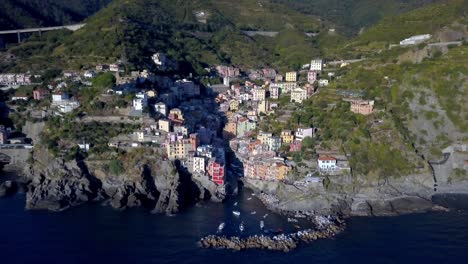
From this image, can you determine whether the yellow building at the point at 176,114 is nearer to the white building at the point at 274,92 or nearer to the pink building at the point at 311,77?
the white building at the point at 274,92

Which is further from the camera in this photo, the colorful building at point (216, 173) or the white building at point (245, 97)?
the white building at point (245, 97)

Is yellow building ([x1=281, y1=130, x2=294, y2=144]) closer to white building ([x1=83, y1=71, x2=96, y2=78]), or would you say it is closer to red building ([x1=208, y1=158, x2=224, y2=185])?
red building ([x1=208, y1=158, x2=224, y2=185])

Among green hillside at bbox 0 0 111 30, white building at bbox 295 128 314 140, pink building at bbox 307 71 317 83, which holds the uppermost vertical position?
green hillside at bbox 0 0 111 30

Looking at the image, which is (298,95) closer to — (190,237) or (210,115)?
(210,115)

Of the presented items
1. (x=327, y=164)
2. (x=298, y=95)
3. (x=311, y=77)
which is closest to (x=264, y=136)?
(x=327, y=164)

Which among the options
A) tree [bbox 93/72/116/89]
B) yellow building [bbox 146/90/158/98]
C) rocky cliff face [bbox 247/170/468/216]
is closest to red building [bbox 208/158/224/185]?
rocky cliff face [bbox 247/170/468/216]

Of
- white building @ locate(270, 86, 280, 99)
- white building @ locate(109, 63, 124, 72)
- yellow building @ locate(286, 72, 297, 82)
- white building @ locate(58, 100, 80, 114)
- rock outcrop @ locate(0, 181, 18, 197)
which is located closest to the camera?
rock outcrop @ locate(0, 181, 18, 197)

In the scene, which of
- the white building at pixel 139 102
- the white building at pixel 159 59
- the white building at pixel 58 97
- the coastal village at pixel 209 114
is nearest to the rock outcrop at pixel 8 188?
the coastal village at pixel 209 114

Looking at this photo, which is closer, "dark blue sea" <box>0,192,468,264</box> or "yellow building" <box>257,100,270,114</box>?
"dark blue sea" <box>0,192,468,264</box>
